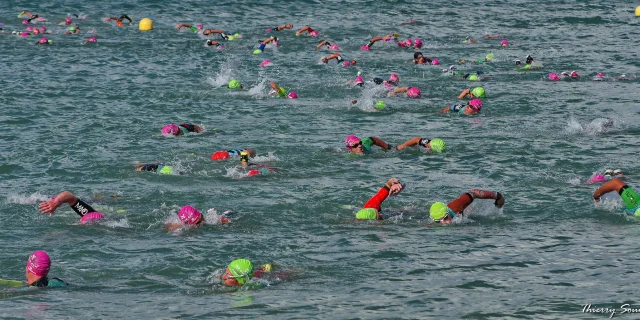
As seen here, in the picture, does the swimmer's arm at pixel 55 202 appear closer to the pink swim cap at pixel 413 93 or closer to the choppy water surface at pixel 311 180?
the choppy water surface at pixel 311 180

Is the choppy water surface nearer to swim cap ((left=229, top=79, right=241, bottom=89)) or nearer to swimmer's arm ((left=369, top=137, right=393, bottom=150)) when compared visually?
swimmer's arm ((left=369, top=137, right=393, bottom=150))

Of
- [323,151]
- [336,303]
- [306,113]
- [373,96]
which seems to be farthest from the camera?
[373,96]

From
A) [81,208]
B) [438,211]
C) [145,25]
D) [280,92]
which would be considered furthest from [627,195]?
[145,25]

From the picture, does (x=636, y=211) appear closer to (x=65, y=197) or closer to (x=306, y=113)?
(x=65, y=197)

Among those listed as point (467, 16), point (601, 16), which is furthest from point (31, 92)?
point (601, 16)

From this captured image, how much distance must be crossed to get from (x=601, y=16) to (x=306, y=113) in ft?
75.8

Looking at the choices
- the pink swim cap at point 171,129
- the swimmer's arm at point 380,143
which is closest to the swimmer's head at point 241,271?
the swimmer's arm at point 380,143

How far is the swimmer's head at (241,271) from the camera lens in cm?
1336

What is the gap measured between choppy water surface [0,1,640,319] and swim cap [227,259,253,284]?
26cm

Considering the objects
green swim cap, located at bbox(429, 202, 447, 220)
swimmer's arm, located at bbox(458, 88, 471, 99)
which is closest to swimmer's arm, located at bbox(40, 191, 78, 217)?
green swim cap, located at bbox(429, 202, 447, 220)

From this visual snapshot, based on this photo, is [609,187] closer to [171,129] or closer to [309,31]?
[171,129]

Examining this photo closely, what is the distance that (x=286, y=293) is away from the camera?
13180mm

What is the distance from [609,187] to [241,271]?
21.4 ft

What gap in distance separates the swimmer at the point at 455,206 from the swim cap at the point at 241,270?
4.02 meters
